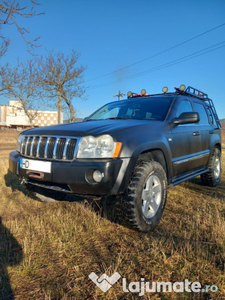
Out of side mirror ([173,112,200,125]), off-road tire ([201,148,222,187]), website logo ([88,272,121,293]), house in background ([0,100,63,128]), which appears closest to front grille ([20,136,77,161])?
website logo ([88,272,121,293])

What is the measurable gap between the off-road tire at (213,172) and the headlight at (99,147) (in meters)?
2.93

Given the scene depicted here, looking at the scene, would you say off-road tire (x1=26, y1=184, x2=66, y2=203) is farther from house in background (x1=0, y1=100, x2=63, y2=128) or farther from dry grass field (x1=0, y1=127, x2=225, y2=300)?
house in background (x1=0, y1=100, x2=63, y2=128)

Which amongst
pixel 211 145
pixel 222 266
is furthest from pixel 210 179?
pixel 222 266

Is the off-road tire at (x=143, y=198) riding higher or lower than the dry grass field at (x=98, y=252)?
higher

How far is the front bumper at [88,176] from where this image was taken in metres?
1.96

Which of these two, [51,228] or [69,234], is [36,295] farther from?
[51,228]

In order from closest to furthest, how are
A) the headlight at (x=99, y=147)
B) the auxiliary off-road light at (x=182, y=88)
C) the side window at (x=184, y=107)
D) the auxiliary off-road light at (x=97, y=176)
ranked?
the auxiliary off-road light at (x=97, y=176), the headlight at (x=99, y=147), the side window at (x=184, y=107), the auxiliary off-road light at (x=182, y=88)

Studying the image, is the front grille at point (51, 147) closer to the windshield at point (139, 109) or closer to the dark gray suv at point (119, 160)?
the dark gray suv at point (119, 160)

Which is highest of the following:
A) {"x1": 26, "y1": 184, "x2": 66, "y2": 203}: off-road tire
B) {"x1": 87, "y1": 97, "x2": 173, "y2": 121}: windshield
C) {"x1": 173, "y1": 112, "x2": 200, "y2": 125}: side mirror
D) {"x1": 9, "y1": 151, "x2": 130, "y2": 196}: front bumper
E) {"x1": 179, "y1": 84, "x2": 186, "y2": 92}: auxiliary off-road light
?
{"x1": 179, "y1": 84, "x2": 186, "y2": 92}: auxiliary off-road light

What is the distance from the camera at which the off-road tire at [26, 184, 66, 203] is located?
10.0ft

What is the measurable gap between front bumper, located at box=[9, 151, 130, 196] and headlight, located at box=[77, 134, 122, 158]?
0.23ft

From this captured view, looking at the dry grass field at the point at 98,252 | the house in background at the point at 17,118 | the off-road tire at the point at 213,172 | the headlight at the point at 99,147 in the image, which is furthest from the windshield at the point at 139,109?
the house in background at the point at 17,118

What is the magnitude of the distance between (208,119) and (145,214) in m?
2.94

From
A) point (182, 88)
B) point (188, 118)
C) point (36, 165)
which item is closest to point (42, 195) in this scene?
point (36, 165)
